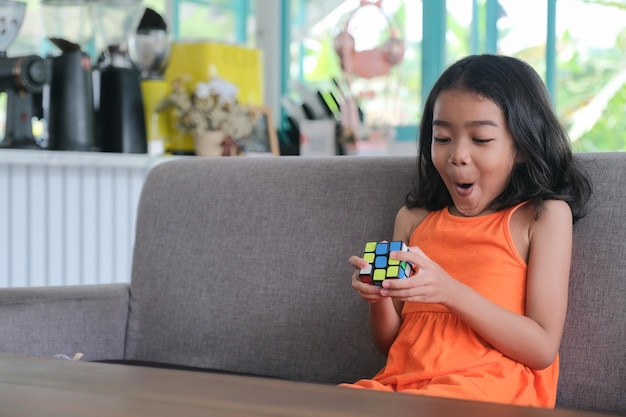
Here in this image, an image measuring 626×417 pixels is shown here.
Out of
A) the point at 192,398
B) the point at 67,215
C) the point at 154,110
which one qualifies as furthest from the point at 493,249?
the point at 154,110

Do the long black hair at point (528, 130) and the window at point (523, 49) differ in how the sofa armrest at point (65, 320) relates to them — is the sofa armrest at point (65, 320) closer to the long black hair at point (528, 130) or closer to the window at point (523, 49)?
the long black hair at point (528, 130)

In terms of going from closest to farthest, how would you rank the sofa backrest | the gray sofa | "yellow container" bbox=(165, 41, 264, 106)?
the sofa backrest < the gray sofa < "yellow container" bbox=(165, 41, 264, 106)

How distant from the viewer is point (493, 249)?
140 cm

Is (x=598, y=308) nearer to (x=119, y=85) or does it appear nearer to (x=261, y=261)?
(x=261, y=261)

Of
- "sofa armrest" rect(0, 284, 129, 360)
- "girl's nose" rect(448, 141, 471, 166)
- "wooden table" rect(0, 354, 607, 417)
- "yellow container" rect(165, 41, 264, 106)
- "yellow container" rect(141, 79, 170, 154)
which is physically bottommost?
"sofa armrest" rect(0, 284, 129, 360)

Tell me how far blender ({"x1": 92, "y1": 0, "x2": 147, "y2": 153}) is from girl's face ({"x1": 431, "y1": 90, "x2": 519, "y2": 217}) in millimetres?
1634

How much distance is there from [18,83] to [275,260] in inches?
43.5

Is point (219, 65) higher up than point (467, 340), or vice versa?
point (219, 65)

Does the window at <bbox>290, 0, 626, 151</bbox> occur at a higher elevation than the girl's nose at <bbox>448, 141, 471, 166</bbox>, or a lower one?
higher

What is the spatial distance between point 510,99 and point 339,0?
2626 mm

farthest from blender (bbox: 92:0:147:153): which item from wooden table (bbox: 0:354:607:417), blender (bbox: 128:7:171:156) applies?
wooden table (bbox: 0:354:607:417)

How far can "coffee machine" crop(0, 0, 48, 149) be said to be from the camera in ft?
8.07

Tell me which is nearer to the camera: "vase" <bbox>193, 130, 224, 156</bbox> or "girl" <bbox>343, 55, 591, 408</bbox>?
"girl" <bbox>343, 55, 591, 408</bbox>

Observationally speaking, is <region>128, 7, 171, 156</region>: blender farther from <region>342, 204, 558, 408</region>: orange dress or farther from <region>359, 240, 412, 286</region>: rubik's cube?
<region>359, 240, 412, 286</region>: rubik's cube
